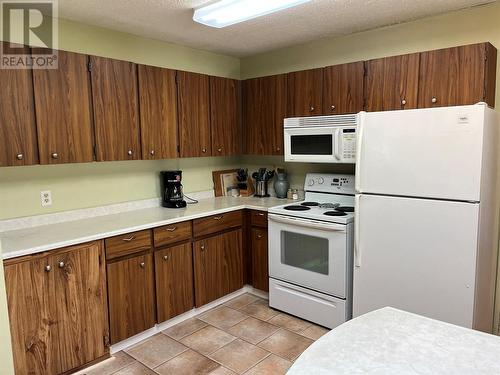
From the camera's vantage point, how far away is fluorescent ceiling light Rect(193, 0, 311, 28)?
7.65 feet

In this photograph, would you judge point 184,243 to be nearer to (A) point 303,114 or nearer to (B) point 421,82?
(A) point 303,114

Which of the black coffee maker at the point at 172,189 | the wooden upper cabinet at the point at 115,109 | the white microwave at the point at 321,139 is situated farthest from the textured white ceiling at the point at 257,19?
the black coffee maker at the point at 172,189

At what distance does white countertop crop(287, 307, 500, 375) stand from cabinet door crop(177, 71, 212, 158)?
247 cm

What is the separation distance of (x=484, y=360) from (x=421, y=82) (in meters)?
2.13

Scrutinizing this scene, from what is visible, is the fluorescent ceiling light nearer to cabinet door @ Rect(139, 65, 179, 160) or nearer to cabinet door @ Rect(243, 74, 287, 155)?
cabinet door @ Rect(139, 65, 179, 160)

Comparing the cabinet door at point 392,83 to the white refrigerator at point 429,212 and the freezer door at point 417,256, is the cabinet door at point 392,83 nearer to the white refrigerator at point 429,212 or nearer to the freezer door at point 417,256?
the white refrigerator at point 429,212

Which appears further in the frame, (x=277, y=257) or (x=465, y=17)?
(x=277, y=257)

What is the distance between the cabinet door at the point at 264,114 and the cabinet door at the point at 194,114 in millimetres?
452

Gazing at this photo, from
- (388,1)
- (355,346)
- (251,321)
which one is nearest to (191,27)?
(388,1)

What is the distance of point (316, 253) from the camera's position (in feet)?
10.0

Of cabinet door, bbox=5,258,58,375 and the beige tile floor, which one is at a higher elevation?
cabinet door, bbox=5,258,58,375

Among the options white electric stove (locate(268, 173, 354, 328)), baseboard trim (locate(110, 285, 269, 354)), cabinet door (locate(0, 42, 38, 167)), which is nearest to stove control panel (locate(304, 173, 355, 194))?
white electric stove (locate(268, 173, 354, 328))

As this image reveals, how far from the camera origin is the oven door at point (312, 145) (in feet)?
10.1

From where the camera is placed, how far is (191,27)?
9.92 feet
